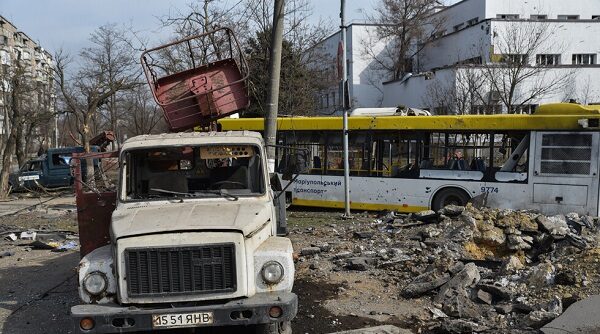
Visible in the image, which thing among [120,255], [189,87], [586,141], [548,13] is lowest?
[120,255]

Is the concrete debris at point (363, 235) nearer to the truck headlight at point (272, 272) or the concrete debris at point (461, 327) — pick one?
the concrete debris at point (461, 327)

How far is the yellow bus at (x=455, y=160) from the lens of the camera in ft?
41.0

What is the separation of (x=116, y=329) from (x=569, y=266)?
18.5 feet

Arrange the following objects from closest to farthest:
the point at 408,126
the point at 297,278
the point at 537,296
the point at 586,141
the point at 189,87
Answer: the point at 537,296 < the point at 297,278 < the point at 189,87 < the point at 586,141 < the point at 408,126

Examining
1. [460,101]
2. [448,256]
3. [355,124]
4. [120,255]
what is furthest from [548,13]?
[120,255]

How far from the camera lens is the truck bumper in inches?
180

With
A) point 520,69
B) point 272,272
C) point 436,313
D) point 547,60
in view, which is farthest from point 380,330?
point 547,60

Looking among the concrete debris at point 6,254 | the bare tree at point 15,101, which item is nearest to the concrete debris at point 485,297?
the concrete debris at point 6,254

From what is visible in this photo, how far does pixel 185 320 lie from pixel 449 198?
10.6 m

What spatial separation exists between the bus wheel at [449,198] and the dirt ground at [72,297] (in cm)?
440

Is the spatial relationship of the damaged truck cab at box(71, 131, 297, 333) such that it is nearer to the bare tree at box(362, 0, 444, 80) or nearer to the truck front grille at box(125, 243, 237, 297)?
the truck front grille at box(125, 243, 237, 297)

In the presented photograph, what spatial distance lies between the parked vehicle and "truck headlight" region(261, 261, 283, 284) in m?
25.5

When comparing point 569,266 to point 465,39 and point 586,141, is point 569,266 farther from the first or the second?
point 465,39

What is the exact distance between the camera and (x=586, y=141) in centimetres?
1239
